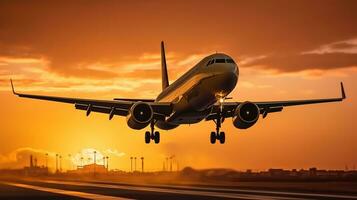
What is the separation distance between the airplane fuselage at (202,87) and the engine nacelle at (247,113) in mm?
3105

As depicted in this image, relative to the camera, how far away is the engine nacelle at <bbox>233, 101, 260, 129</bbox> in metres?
54.8

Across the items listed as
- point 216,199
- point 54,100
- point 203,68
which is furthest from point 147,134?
point 216,199

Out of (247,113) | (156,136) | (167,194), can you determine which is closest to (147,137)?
(156,136)

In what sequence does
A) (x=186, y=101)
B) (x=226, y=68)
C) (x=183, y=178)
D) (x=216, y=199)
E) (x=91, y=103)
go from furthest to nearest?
(x=183, y=178) → (x=91, y=103) → (x=186, y=101) → (x=226, y=68) → (x=216, y=199)

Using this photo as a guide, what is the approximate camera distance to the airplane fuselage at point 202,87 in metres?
47.0

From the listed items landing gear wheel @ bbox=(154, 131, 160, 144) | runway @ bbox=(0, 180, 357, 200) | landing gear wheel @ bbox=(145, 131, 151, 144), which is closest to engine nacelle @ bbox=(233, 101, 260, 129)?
runway @ bbox=(0, 180, 357, 200)

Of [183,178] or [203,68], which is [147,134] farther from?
[183,178]

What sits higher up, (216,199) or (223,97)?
(223,97)

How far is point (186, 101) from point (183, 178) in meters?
32.6

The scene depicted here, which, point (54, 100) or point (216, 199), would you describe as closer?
point (216, 199)

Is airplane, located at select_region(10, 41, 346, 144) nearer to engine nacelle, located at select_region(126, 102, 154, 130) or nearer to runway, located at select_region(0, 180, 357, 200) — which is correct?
engine nacelle, located at select_region(126, 102, 154, 130)

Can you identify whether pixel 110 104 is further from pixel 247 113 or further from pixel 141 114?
pixel 247 113

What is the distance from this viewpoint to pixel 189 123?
57875 mm

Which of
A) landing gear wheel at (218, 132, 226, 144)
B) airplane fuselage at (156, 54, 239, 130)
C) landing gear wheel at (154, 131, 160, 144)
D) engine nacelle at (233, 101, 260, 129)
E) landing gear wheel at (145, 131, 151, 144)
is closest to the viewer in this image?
airplane fuselage at (156, 54, 239, 130)
